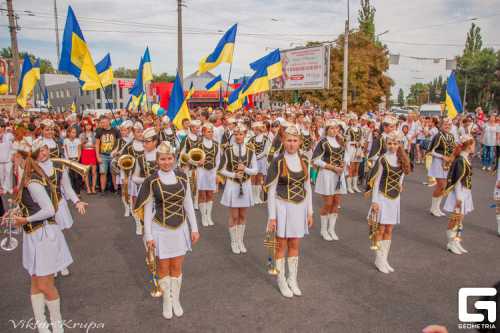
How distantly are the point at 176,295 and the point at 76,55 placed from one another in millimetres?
5866

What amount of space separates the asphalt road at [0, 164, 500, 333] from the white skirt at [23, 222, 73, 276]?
3.10ft

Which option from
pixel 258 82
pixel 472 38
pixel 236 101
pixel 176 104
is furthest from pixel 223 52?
pixel 472 38

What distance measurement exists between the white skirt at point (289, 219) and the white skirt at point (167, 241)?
4.50 ft

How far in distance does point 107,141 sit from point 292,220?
25.2ft

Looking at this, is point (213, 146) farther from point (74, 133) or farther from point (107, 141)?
point (74, 133)

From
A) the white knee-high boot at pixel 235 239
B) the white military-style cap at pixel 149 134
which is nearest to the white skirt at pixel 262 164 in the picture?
the white knee-high boot at pixel 235 239

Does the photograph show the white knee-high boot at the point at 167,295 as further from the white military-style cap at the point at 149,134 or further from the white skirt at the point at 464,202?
the white skirt at the point at 464,202

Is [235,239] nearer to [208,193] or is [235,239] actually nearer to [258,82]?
[208,193]

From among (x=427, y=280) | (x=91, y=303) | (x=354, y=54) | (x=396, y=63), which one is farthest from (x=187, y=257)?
(x=354, y=54)

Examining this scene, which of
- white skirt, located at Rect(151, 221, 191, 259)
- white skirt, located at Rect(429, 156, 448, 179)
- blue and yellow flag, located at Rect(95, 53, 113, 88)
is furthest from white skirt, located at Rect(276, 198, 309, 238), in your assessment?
blue and yellow flag, located at Rect(95, 53, 113, 88)

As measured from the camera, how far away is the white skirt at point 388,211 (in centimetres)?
586

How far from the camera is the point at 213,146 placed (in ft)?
28.5

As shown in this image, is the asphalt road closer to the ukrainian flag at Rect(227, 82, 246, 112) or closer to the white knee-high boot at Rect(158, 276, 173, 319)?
the white knee-high boot at Rect(158, 276, 173, 319)

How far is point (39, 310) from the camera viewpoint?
4.12 m
